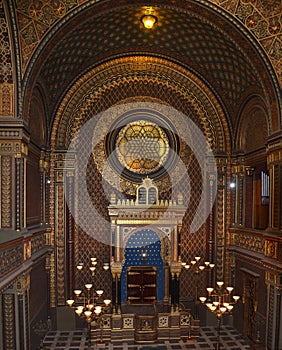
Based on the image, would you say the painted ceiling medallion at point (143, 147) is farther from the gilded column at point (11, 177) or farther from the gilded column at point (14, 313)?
Result: the gilded column at point (14, 313)

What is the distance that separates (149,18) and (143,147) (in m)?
4.89

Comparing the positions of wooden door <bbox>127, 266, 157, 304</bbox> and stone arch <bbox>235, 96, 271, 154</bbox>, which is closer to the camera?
stone arch <bbox>235, 96, 271, 154</bbox>

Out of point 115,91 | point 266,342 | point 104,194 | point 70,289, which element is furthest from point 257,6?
point 70,289

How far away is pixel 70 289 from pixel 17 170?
18.4 feet

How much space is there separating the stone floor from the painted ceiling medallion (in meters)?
5.85

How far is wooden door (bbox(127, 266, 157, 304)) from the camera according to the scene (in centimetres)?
1265

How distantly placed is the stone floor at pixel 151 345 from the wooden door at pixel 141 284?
5.43 feet

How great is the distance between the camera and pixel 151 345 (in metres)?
11.3

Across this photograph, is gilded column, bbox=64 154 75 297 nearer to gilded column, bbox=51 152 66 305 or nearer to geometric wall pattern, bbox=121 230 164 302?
gilded column, bbox=51 152 66 305

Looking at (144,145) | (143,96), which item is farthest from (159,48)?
(144,145)

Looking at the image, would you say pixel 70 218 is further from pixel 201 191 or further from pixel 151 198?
pixel 201 191

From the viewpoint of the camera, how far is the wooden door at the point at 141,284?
12.6 m

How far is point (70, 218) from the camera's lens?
12.6 metres

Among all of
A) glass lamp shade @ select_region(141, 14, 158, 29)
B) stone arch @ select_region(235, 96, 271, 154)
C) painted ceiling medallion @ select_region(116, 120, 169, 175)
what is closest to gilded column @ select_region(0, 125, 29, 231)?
glass lamp shade @ select_region(141, 14, 158, 29)
